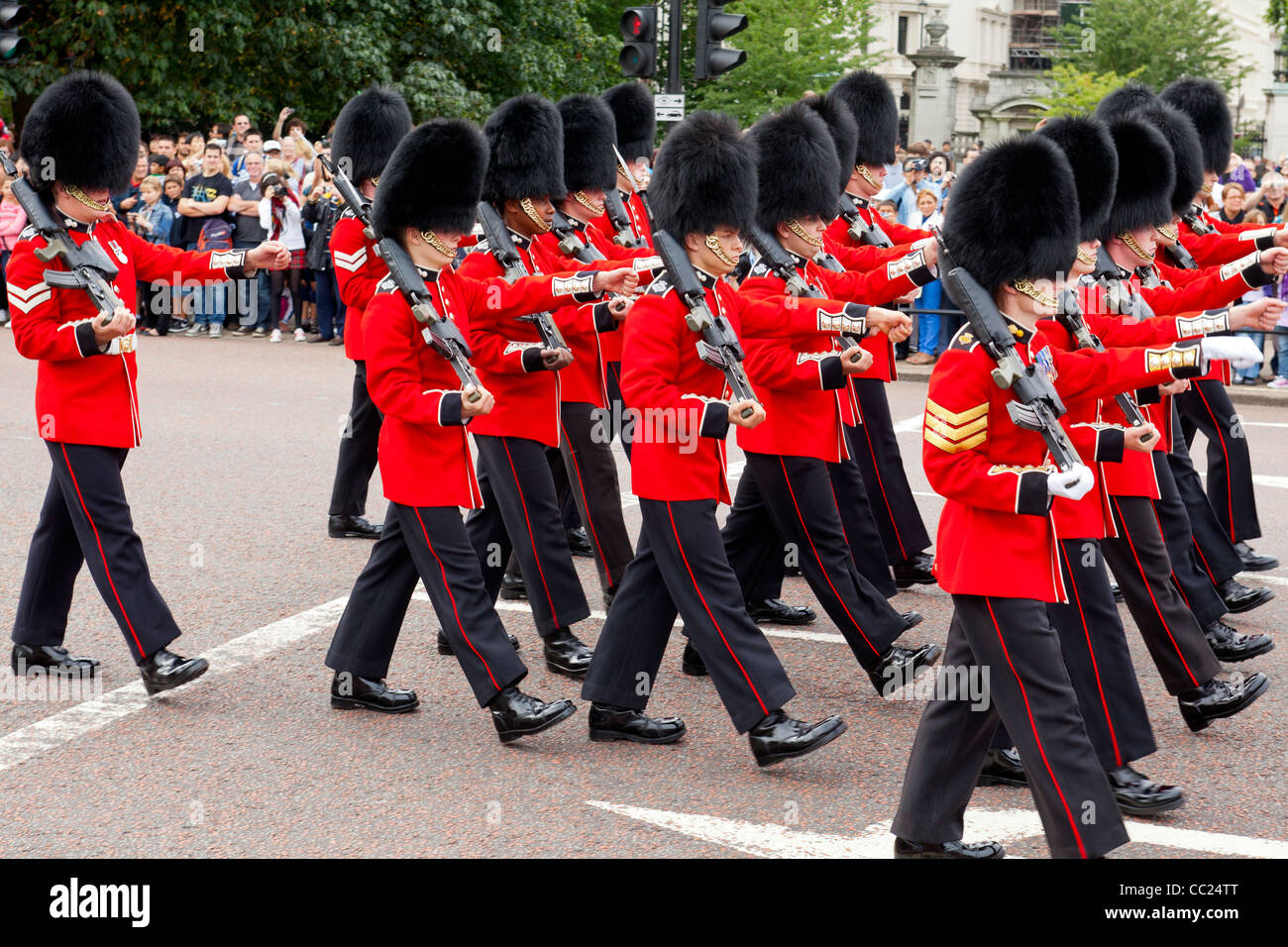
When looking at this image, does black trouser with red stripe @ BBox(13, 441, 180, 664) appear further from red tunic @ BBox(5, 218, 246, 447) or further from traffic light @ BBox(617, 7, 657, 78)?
traffic light @ BBox(617, 7, 657, 78)

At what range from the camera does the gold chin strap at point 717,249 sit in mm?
4934

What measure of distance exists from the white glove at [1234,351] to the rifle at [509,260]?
248 centimetres

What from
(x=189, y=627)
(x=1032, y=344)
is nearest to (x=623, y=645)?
(x=1032, y=344)

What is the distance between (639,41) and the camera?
1197 centimetres

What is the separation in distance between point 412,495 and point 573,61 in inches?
982

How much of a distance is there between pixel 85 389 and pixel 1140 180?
3.45m

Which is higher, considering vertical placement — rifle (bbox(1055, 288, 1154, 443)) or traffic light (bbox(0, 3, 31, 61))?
traffic light (bbox(0, 3, 31, 61))

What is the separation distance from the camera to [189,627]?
6.06 metres

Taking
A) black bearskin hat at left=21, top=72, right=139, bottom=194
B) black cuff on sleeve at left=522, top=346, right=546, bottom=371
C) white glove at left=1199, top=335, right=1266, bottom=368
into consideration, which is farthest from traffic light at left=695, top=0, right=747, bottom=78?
white glove at left=1199, top=335, right=1266, bottom=368

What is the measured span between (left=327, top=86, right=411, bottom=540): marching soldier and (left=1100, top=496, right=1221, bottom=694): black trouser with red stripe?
10.5 feet

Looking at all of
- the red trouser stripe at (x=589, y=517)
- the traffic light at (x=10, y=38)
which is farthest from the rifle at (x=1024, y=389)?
the traffic light at (x=10, y=38)

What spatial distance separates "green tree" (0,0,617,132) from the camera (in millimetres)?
22266
